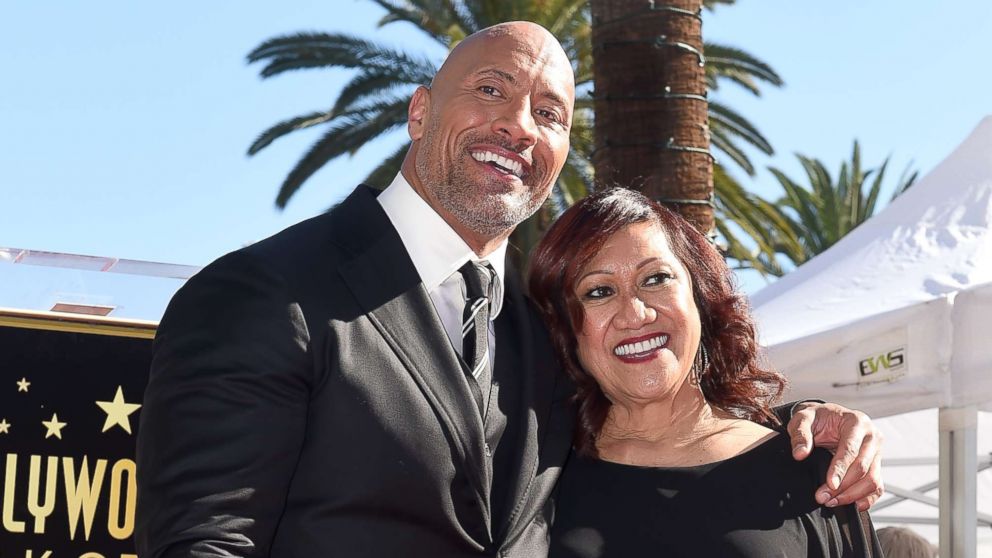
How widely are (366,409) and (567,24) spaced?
14357 mm

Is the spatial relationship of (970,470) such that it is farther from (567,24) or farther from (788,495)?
(567,24)

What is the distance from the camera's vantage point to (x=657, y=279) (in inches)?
144

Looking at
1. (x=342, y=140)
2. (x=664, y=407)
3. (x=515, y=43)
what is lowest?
(x=664, y=407)

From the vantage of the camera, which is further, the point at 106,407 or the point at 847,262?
the point at 847,262

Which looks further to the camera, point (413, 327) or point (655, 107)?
point (655, 107)

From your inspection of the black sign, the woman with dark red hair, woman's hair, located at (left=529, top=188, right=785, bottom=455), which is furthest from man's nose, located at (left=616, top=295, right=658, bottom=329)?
the black sign

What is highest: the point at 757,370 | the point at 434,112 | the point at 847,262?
the point at 847,262

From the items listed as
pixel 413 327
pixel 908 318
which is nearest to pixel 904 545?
pixel 908 318

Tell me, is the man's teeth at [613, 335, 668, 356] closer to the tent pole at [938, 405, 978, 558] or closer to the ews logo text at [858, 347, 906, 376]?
the ews logo text at [858, 347, 906, 376]

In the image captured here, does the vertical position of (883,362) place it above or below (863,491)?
above

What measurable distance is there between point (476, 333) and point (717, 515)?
3.29ft

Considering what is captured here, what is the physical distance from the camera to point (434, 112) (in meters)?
3.46

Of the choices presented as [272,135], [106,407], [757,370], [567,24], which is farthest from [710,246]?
[272,135]

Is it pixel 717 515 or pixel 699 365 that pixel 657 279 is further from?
pixel 717 515
